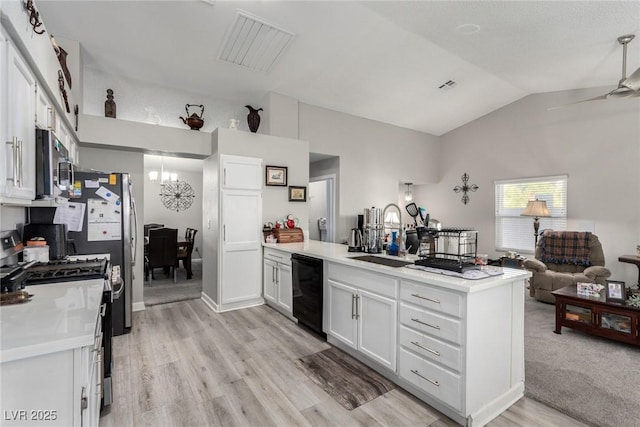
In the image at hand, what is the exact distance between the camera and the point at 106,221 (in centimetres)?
317

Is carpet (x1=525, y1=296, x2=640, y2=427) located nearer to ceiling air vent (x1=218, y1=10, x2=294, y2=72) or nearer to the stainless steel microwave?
the stainless steel microwave

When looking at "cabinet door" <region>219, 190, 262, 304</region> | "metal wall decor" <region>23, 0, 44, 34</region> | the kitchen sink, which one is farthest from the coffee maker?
"metal wall decor" <region>23, 0, 44, 34</region>

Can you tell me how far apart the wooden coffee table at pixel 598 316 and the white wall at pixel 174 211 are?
7416 millimetres

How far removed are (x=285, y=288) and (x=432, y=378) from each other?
2.08 meters

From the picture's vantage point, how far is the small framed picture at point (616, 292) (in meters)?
2.96

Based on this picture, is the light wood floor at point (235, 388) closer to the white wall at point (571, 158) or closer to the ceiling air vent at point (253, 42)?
the ceiling air vent at point (253, 42)

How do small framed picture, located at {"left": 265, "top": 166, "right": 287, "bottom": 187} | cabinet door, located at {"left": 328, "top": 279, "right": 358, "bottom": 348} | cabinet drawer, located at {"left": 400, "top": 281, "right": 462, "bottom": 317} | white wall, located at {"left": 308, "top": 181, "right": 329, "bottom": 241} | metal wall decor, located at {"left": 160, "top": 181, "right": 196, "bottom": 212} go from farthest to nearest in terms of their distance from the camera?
metal wall decor, located at {"left": 160, "top": 181, "right": 196, "bottom": 212} → white wall, located at {"left": 308, "top": 181, "right": 329, "bottom": 241} → small framed picture, located at {"left": 265, "top": 166, "right": 287, "bottom": 187} → cabinet door, located at {"left": 328, "top": 279, "right": 358, "bottom": 348} → cabinet drawer, located at {"left": 400, "top": 281, "right": 462, "bottom": 317}

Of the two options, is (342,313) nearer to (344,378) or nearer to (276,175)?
(344,378)

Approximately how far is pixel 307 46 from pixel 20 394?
3.88 meters

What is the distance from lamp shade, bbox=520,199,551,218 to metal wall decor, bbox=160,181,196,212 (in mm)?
7655

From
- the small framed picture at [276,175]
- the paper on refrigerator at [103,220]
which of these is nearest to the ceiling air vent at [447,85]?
the small framed picture at [276,175]

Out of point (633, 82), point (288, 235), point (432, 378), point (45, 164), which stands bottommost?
point (432, 378)

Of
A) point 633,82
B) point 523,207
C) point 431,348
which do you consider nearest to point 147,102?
point 431,348

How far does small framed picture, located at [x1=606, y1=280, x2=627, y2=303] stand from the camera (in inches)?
117
